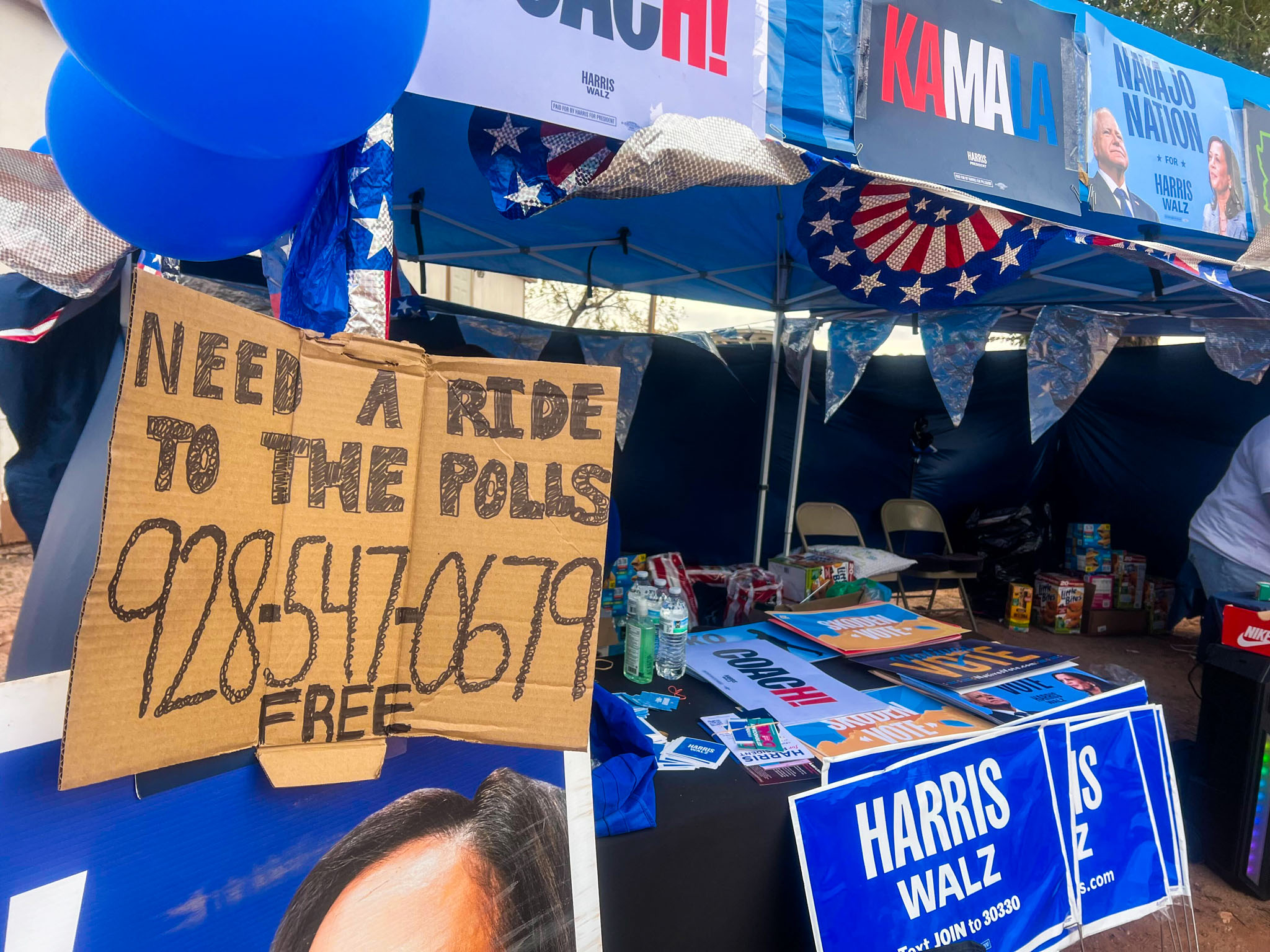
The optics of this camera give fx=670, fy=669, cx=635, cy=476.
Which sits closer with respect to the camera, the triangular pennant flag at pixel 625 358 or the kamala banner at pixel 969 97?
the kamala banner at pixel 969 97

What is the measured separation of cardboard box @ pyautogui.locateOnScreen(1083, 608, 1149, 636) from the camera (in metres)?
5.23

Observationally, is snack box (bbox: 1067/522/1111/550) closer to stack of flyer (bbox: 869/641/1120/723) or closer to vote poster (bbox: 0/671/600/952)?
stack of flyer (bbox: 869/641/1120/723)

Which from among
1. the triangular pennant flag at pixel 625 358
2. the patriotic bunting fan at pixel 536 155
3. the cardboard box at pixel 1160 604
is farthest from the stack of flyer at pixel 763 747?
the cardboard box at pixel 1160 604

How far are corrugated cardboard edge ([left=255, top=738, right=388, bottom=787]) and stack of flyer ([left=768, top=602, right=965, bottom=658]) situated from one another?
1364 mm

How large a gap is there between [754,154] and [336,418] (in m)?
1.24

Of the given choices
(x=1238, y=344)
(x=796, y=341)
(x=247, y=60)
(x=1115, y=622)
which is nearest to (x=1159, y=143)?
(x=1238, y=344)

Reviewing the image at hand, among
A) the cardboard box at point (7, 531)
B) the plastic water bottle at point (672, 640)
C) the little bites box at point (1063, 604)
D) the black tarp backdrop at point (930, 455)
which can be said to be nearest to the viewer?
the plastic water bottle at point (672, 640)

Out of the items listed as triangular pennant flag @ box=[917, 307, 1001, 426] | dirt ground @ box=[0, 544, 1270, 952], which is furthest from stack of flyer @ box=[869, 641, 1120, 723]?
triangular pennant flag @ box=[917, 307, 1001, 426]

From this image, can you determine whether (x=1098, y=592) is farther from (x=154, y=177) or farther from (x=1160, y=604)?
(x=154, y=177)

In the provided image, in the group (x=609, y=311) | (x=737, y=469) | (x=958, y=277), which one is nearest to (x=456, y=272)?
(x=609, y=311)

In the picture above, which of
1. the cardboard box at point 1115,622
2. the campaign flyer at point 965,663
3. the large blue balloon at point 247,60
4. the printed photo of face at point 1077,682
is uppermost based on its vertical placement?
the large blue balloon at point 247,60

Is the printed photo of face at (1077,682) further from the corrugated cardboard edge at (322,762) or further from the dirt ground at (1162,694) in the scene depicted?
the corrugated cardboard edge at (322,762)

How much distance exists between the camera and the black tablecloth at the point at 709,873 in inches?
45.5

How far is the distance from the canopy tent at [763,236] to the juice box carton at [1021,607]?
206 centimetres
